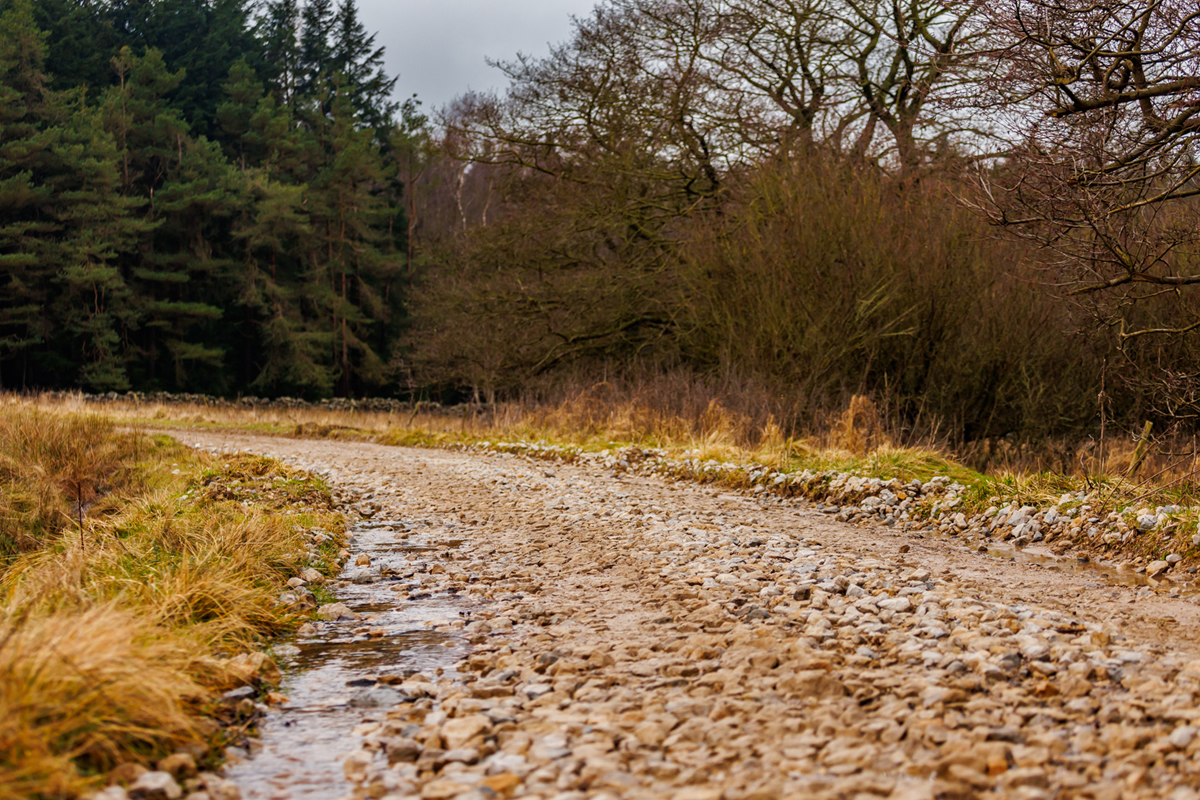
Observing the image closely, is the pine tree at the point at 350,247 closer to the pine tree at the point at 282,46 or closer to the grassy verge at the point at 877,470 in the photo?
the pine tree at the point at 282,46

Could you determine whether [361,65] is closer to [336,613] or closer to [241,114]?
[241,114]

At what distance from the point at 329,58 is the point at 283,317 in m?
18.0

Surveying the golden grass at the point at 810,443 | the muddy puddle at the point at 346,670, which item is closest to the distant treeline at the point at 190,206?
the golden grass at the point at 810,443

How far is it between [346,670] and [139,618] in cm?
87

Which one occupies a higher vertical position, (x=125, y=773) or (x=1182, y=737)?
(x=1182, y=737)

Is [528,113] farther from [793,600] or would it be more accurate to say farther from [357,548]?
[793,600]

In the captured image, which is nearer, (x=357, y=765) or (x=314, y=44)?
(x=357, y=765)

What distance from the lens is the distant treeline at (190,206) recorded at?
3469 cm

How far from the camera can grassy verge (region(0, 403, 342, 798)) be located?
101 inches

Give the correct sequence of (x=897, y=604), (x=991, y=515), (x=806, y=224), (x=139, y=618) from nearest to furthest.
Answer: (x=139, y=618)
(x=897, y=604)
(x=991, y=515)
(x=806, y=224)

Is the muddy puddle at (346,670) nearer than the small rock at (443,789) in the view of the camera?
No

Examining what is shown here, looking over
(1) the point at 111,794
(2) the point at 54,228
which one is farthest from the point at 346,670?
(2) the point at 54,228

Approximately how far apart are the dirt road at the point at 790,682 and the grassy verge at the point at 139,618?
622mm

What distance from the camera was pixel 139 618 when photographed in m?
3.59
